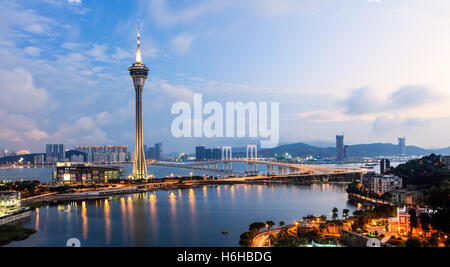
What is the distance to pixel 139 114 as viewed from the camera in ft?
44.4

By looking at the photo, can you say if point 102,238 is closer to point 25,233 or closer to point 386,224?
point 25,233

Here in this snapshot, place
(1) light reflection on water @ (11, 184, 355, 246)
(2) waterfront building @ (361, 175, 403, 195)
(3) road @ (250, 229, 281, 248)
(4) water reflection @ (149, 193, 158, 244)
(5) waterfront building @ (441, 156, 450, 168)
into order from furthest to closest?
1. (5) waterfront building @ (441, 156, 450, 168)
2. (2) waterfront building @ (361, 175, 403, 195)
3. (4) water reflection @ (149, 193, 158, 244)
4. (1) light reflection on water @ (11, 184, 355, 246)
5. (3) road @ (250, 229, 281, 248)

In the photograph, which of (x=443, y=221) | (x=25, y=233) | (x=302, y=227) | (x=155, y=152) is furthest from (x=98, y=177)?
(x=155, y=152)

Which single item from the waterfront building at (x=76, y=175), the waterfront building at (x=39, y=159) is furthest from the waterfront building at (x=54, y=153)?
the waterfront building at (x=76, y=175)

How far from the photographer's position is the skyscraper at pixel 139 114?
1300cm

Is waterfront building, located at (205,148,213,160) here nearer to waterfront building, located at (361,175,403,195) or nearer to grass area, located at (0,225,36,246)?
waterfront building, located at (361,175,403,195)

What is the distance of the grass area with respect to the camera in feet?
13.5

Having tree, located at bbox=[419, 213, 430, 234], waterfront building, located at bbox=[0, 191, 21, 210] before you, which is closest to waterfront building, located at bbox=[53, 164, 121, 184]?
waterfront building, located at bbox=[0, 191, 21, 210]

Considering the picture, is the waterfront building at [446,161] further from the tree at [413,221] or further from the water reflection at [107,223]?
the water reflection at [107,223]

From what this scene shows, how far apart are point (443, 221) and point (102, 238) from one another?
3697 mm

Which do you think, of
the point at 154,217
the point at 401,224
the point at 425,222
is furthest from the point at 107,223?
the point at 425,222

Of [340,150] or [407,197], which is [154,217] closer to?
[407,197]

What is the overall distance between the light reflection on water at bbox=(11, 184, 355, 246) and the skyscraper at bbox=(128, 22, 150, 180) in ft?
15.1
